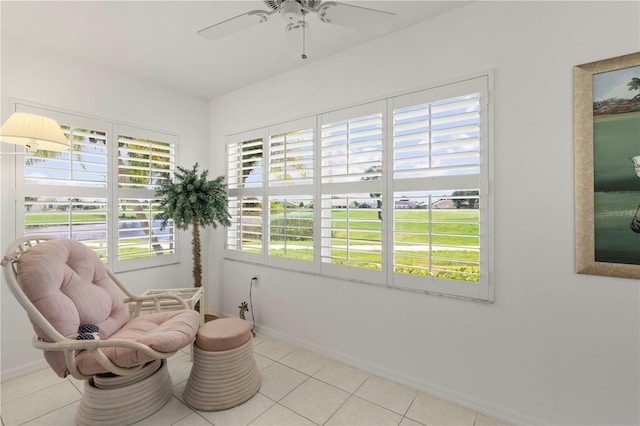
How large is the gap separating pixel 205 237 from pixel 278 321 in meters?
1.57

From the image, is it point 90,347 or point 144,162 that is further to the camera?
point 144,162

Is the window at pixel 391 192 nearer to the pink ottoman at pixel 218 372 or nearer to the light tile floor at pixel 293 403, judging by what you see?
the light tile floor at pixel 293 403

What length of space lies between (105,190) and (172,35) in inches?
65.5

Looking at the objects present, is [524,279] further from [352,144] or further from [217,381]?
[217,381]

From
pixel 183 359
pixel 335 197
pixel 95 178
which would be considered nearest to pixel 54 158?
pixel 95 178

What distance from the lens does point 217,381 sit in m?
2.02

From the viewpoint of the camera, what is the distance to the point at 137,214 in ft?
10.5

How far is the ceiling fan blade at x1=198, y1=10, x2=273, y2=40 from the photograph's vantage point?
56.9 inches

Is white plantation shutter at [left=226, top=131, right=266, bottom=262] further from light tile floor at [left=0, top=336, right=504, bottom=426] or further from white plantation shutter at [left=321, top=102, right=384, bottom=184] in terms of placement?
light tile floor at [left=0, top=336, right=504, bottom=426]

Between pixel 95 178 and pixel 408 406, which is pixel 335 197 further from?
pixel 95 178

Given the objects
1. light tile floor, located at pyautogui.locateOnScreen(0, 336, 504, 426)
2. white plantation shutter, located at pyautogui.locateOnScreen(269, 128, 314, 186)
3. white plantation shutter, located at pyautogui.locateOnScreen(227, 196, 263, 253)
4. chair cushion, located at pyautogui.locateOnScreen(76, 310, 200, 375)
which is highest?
white plantation shutter, located at pyautogui.locateOnScreen(269, 128, 314, 186)

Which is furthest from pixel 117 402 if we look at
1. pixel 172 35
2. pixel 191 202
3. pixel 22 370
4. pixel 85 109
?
pixel 172 35

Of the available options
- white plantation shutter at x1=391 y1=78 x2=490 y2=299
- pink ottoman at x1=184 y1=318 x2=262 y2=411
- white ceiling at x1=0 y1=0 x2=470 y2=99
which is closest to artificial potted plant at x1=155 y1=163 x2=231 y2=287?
white ceiling at x1=0 y1=0 x2=470 y2=99

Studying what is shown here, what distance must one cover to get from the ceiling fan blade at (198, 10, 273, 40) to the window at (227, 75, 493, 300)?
1.23 meters
